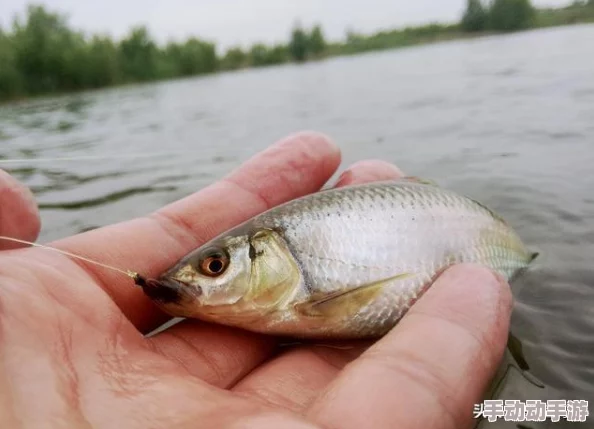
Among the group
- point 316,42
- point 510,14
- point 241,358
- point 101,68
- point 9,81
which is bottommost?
point 241,358

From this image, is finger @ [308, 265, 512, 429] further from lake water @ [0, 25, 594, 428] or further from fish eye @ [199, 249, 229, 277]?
fish eye @ [199, 249, 229, 277]

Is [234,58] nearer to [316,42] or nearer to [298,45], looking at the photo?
[298,45]

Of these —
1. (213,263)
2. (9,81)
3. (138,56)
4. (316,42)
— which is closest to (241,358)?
(213,263)

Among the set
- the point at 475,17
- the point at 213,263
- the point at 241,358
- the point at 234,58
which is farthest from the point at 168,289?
the point at 234,58

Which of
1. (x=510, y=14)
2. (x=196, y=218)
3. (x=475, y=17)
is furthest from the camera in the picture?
(x=475, y=17)

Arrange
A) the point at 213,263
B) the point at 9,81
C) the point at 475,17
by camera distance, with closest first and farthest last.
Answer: the point at 213,263, the point at 9,81, the point at 475,17

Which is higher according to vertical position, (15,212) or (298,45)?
(298,45)

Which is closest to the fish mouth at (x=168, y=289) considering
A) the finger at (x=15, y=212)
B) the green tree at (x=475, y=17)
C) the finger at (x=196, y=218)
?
the finger at (x=196, y=218)

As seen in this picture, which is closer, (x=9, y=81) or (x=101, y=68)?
(x=9, y=81)
